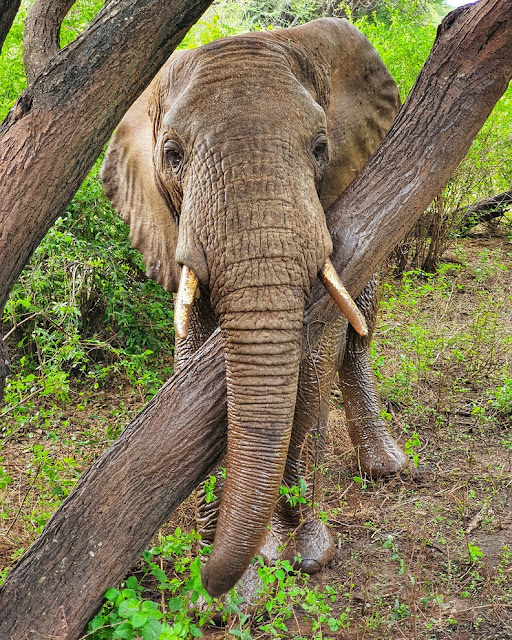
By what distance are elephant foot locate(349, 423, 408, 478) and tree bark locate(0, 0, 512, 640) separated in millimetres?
2054

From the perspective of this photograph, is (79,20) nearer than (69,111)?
No

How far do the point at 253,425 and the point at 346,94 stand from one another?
2.28 metres

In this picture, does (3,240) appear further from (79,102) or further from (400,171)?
(400,171)

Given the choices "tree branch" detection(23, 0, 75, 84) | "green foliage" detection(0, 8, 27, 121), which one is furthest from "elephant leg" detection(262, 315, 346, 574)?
"green foliage" detection(0, 8, 27, 121)

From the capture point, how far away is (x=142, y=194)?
4562 mm

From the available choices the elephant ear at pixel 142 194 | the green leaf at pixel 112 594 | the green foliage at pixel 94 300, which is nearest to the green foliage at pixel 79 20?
the green foliage at pixel 94 300

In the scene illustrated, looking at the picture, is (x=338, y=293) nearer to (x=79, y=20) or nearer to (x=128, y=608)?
(x=128, y=608)

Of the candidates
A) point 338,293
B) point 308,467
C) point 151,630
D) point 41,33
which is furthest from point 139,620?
point 41,33

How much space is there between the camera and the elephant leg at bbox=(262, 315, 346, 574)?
13.9 feet

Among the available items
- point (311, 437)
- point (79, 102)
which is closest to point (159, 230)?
point (311, 437)

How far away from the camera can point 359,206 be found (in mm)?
3537

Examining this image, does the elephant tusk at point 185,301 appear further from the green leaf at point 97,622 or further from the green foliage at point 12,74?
the green foliage at point 12,74

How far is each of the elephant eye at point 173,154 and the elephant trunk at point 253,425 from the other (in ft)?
2.87

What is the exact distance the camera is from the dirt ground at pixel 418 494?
3.73 metres
